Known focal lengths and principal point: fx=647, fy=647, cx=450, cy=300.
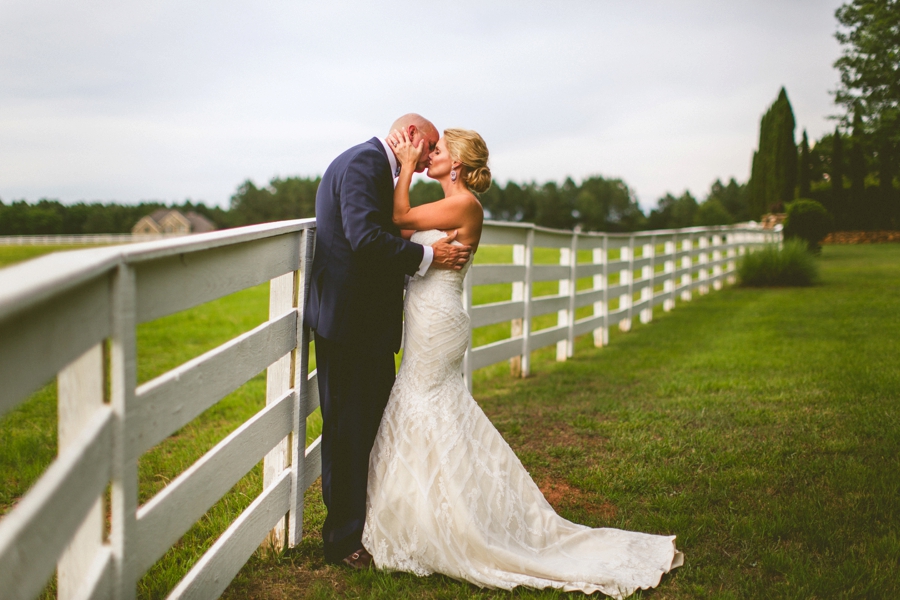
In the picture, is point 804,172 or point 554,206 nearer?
point 804,172

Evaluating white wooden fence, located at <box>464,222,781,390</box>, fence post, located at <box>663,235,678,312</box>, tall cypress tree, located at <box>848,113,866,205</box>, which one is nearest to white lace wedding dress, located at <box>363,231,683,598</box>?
white wooden fence, located at <box>464,222,781,390</box>

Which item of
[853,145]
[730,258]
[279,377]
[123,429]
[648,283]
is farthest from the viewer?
[853,145]

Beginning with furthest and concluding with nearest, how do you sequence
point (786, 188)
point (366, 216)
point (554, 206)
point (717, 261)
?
point (554, 206)
point (786, 188)
point (717, 261)
point (366, 216)

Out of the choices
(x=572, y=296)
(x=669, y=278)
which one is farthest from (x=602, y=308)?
(x=669, y=278)

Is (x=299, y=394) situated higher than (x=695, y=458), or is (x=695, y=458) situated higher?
(x=299, y=394)

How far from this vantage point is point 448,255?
317cm

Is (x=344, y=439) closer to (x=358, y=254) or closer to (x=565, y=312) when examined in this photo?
(x=358, y=254)

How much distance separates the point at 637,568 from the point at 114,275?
7.81 ft

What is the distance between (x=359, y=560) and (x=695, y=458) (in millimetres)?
2463

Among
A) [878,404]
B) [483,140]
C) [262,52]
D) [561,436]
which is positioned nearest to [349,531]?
[483,140]

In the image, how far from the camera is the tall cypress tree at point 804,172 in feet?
116

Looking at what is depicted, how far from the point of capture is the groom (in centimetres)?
287

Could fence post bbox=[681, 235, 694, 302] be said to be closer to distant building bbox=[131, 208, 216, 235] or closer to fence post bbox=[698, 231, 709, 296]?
→ fence post bbox=[698, 231, 709, 296]

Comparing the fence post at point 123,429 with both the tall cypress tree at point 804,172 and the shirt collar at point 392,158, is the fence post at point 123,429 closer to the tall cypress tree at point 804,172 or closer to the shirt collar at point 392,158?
the shirt collar at point 392,158
